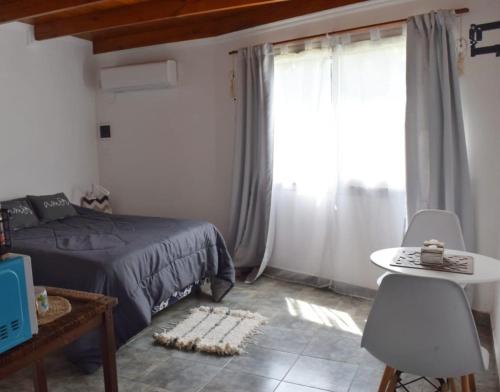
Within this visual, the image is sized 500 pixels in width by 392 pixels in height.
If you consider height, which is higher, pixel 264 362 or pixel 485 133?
pixel 485 133

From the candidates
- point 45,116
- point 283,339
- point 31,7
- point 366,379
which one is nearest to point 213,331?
point 283,339

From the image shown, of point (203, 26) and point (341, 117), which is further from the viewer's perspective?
point (203, 26)

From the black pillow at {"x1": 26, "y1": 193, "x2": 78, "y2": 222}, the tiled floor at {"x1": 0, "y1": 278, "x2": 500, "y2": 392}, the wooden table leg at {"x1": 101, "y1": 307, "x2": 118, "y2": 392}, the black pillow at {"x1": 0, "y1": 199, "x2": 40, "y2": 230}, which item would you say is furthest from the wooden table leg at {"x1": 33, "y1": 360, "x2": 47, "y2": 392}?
the black pillow at {"x1": 26, "y1": 193, "x2": 78, "y2": 222}

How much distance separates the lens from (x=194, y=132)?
14.6 ft

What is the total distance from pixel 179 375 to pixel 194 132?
263 centimetres

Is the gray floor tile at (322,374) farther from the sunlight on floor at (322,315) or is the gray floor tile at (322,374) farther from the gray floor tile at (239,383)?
the sunlight on floor at (322,315)

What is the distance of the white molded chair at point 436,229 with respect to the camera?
254cm

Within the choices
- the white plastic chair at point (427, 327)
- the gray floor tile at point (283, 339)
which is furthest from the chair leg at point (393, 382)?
the gray floor tile at point (283, 339)

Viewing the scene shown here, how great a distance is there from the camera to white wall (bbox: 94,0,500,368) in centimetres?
327

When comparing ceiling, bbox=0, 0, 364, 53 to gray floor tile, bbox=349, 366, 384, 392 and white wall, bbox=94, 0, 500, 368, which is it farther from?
gray floor tile, bbox=349, 366, 384, 392

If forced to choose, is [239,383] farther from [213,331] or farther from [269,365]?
[213,331]

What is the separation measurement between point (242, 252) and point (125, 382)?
1.90 m

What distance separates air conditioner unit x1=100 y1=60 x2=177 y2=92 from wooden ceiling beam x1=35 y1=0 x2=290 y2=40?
0.66 m

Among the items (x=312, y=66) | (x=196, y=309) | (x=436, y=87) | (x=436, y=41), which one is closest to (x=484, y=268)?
(x=436, y=87)
